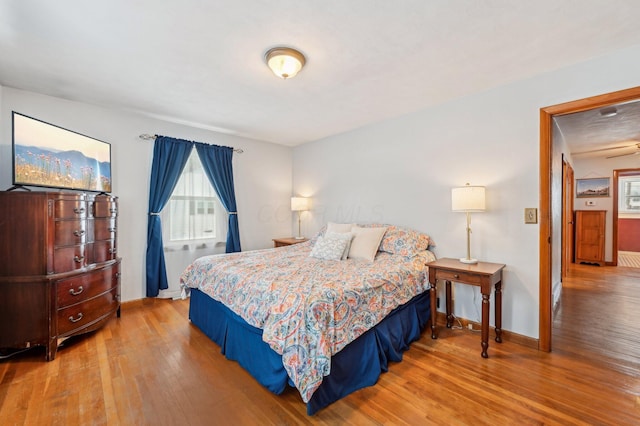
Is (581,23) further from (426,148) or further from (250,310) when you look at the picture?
(250,310)

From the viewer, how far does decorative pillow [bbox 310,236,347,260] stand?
2977mm

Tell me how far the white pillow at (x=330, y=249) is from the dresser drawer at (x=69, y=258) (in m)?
2.17

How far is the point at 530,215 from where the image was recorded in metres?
2.46

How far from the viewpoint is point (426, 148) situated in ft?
10.4

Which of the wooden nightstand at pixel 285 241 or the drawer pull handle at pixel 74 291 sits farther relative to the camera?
the wooden nightstand at pixel 285 241

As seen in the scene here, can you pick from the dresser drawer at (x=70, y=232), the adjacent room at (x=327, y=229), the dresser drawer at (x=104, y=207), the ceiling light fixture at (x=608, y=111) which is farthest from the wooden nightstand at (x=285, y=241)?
the ceiling light fixture at (x=608, y=111)

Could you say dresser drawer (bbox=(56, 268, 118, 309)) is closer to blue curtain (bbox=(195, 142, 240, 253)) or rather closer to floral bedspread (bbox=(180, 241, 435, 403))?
floral bedspread (bbox=(180, 241, 435, 403))

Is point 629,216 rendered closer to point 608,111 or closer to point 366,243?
→ point 608,111

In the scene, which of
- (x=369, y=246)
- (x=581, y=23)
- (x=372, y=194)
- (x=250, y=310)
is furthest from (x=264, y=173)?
(x=581, y=23)

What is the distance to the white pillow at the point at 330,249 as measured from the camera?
298 centimetres

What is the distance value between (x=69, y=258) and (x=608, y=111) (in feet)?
18.5

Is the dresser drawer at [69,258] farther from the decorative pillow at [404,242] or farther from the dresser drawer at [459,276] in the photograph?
the dresser drawer at [459,276]

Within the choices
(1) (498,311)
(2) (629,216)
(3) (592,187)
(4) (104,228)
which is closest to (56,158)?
(4) (104,228)

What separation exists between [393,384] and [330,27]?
243cm
